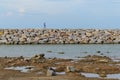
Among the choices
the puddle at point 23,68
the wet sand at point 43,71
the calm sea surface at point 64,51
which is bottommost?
the calm sea surface at point 64,51

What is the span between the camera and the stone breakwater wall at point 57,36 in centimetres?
7294

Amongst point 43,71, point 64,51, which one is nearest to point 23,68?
point 43,71

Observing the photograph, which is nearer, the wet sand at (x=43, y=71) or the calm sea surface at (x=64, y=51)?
the wet sand at (x=43, y=71)

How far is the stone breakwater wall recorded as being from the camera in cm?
7294

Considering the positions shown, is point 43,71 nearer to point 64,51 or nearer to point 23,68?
point 23,68

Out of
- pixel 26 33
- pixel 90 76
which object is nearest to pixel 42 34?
pixel 26 33

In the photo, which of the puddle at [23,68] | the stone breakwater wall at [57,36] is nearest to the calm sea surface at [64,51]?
the stone breakwater wall at [57,36]

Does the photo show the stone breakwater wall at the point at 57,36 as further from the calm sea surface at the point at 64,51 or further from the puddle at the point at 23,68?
the puddle at the point at 23,68

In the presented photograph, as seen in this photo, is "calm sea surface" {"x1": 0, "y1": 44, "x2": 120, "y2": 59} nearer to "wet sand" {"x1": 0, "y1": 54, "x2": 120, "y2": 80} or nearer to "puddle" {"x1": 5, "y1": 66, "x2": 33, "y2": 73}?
"wet sand" {"x1": 0, "y1": 54, "x2": 120, "y2": 80}

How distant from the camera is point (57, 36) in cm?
7762

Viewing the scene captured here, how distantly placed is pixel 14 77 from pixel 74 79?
361cm

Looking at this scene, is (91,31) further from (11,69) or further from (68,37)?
(11,69)

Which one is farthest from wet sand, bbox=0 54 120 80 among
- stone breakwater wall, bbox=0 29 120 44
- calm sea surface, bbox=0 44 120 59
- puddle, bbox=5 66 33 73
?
stone breakwater wall, bbox=0 29 120 44

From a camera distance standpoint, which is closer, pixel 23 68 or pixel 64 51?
pixel 23 68
